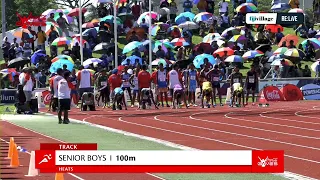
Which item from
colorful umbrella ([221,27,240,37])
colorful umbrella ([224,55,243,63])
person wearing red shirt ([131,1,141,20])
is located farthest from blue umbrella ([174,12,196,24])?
colorful umbrella ([224,55,243,63])

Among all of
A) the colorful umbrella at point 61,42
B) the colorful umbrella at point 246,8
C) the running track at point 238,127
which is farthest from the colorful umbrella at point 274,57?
the colorful umbrella at point 61,42

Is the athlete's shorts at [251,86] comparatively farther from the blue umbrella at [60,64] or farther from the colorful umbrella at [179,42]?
the colorful umbrella at [179,42]

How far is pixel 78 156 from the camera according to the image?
872 centimetres

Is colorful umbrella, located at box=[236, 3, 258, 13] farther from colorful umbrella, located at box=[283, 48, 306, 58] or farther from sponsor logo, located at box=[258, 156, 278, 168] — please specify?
sponsor logo, located at box=[258, 156, 278, 168]

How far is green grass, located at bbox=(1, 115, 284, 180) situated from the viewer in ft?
45.6

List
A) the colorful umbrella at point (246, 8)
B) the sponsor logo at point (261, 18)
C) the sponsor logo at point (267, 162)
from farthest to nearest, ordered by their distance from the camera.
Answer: the colorful umbrella at point (246, 8) → the sponsor logo at point (261, 18) → the sponsor logo at point (267, 162)

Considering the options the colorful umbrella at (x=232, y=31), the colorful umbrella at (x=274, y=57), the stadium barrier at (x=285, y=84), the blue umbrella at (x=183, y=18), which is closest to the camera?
the stadium barrier at (x=285, y=84)

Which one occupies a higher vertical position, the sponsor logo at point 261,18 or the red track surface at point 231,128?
the sponsor logo at point 261,18

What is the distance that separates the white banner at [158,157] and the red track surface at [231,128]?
514 centimetres

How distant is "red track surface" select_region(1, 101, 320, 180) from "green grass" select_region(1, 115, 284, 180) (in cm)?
54

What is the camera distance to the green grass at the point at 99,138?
1389 cm

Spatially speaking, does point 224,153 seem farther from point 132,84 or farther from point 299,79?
point 299,79

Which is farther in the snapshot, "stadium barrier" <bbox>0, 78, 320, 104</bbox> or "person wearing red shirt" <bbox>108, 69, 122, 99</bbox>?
"stadium barrier" <bbox>0, 78, 320, 104</bbox>

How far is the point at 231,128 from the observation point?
23406 mm
